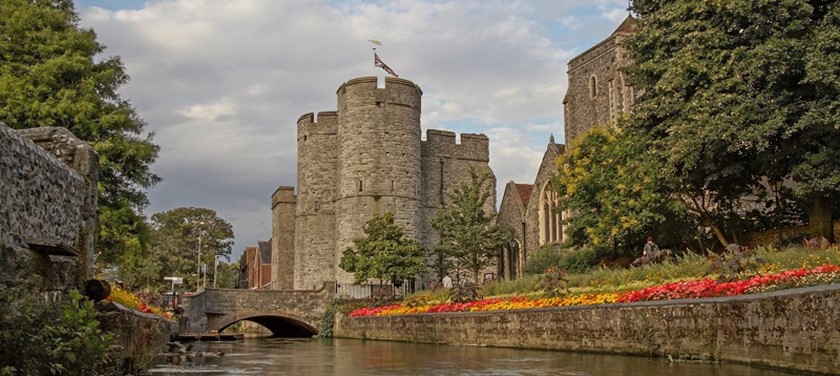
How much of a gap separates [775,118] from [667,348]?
805cm

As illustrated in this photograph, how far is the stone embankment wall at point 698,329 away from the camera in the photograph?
355 inches

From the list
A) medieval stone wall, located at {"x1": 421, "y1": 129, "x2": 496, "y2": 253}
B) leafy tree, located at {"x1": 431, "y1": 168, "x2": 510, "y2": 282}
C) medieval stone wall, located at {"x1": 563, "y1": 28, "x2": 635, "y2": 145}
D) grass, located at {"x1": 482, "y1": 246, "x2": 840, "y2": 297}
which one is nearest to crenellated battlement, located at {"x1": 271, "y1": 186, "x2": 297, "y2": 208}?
medieval stone wall, located at {"x1": 421, "y1": 129, "x2": 496, "y2": 253}

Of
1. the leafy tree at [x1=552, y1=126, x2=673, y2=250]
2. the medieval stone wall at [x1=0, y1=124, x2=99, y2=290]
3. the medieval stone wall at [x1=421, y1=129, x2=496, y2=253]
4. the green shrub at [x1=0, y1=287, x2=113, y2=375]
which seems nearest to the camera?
the green shrub at [x1=0, y1=287, x2=113, y2=375]

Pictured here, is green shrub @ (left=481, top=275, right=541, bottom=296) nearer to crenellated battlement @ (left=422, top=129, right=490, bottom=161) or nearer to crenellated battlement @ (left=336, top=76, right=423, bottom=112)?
crenellated battlement @ (left=336, top=76, right=423, bottom=112)

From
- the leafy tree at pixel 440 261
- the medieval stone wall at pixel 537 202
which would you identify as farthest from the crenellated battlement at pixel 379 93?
the medieval stone wall at pixel 537 202

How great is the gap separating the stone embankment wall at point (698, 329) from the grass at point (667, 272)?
6.57 feet

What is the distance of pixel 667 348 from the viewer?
12219 mm

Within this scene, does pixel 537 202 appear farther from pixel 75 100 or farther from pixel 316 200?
pixel 75 100

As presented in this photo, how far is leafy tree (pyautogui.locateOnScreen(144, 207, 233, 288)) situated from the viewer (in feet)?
243

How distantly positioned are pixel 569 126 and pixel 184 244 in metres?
45.5

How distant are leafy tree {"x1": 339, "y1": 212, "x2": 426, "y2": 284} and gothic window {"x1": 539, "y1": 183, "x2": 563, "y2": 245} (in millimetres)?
6765

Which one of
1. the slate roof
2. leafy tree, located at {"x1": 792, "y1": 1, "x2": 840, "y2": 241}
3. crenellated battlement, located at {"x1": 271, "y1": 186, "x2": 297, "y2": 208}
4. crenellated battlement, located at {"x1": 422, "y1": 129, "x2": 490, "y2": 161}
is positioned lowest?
leafy tree, located at {"x1": 792, "y1": 1, "x2": 840, "y2": 241}

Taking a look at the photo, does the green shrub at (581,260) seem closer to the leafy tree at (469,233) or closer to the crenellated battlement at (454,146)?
the leafy tree at (469,233)

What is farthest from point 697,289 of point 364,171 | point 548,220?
point 364,171
